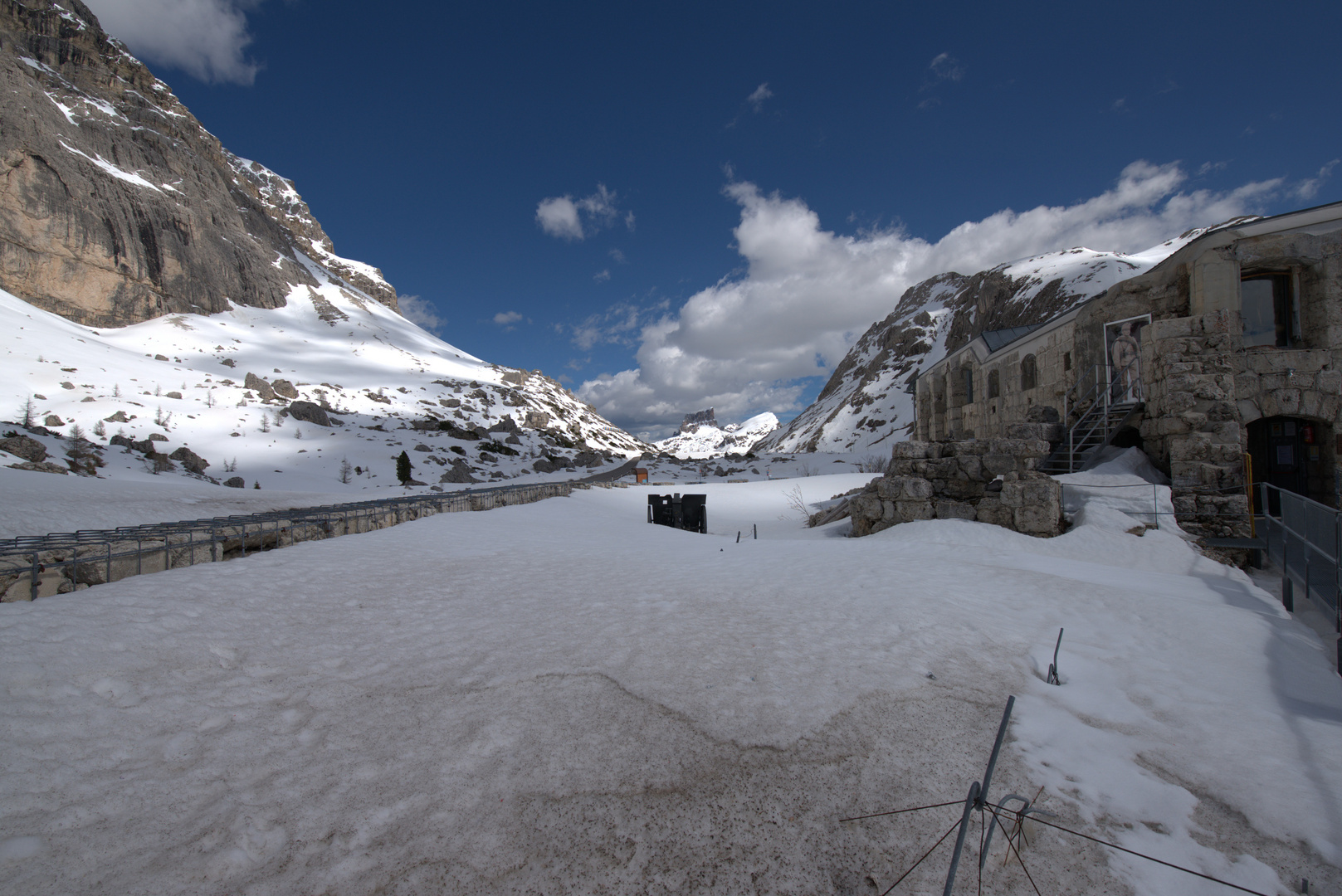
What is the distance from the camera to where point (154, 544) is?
532cm

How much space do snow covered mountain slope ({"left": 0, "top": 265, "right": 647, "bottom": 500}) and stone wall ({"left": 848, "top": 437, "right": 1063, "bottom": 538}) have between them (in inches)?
Answer: 592

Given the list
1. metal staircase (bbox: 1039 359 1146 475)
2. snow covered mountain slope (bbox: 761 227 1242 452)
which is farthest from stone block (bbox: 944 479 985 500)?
snow covered mountain slope (bbox: 761 227 1242 452)

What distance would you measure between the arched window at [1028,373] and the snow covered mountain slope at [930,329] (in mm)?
26933

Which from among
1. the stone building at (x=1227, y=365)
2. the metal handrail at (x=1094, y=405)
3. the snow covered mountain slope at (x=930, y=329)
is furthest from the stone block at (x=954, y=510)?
the snow covered mountain slope at (x=930, y=329)

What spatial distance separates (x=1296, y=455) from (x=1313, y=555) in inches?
318

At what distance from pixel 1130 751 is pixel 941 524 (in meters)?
7.23

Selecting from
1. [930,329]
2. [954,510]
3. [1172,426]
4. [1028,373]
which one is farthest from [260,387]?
[930,329]

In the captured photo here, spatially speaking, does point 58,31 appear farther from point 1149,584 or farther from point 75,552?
point 1149,584

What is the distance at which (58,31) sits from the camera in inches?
2099

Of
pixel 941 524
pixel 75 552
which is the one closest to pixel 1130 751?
pixel 941 524

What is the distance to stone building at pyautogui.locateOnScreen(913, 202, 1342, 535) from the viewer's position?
31.9 ft

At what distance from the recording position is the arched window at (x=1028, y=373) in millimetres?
15496

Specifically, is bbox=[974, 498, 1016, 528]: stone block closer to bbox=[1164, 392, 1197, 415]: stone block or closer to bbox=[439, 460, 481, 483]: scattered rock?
bbox=[1164, 392, 1197, 415]: stone block

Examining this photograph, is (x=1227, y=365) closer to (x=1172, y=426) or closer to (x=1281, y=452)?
(x=1172, y=426)
